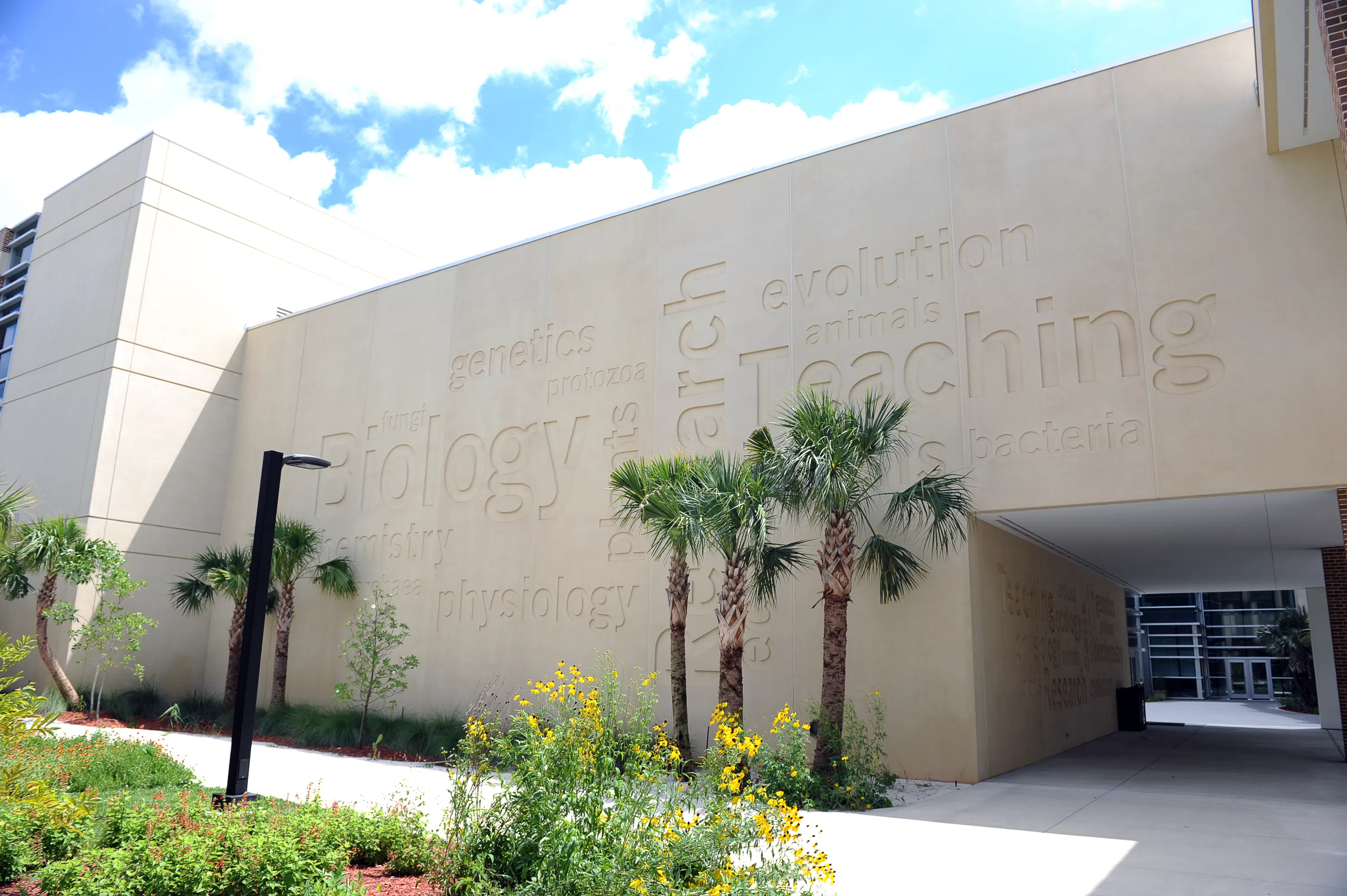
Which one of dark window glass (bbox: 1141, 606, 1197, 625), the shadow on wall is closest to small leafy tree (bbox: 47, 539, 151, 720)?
the shadow on wall

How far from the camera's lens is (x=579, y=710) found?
6711mm

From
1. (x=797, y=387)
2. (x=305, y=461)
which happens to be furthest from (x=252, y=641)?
(x=797, y=387)

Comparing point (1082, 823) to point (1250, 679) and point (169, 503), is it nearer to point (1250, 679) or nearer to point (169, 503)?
point (169, 503)

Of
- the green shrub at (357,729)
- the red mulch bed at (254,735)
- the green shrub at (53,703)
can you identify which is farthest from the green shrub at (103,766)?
the green shrub at (53,703)

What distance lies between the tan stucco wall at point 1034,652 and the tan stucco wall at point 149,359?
19631 mm

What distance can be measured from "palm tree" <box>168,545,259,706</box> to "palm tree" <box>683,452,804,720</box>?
12464mm

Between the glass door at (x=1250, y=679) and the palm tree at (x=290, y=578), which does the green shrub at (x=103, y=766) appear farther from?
the glass door at (x=1250, y=679)

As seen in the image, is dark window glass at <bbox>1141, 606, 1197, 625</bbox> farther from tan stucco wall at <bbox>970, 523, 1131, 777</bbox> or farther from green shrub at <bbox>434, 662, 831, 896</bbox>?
green shrub at <bbox>434, 662, 831, 896</bbox>

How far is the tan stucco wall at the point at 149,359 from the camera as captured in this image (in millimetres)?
21625

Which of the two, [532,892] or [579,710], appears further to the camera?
[579,710]

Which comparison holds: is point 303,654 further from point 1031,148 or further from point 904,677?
point 1031,148

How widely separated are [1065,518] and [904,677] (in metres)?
3.39

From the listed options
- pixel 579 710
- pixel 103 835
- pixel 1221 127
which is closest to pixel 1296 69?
pixel 1221 127

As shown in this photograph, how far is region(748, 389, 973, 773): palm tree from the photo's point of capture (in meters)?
11.4
